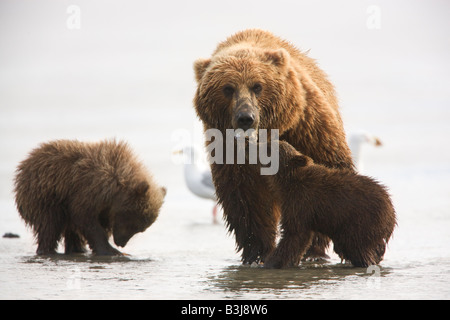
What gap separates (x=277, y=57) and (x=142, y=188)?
6.67 ft

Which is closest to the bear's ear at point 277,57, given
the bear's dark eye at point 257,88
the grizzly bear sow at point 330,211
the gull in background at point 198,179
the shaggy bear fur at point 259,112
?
the shaggy bear fur at point 259,112

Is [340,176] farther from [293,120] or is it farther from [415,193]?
[415,193]

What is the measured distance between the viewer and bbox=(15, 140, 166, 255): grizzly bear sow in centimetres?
803

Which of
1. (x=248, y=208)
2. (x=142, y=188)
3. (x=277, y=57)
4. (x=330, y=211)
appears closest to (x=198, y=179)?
(x=142, y=188)

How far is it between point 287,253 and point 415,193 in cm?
697

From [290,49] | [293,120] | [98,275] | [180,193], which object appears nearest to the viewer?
[98,275]

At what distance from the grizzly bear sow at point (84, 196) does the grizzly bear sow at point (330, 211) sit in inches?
72.0

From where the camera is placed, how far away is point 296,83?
6980mm

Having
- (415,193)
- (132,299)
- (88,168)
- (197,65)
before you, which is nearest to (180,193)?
(415,193)

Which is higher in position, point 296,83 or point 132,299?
point 296,83

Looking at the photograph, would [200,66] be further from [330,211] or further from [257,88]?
[330,211]

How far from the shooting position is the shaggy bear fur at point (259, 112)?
6.74 meters

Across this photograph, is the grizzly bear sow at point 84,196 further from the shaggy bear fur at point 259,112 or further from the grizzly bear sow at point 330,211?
the grizzly bear sow at point 330,211
